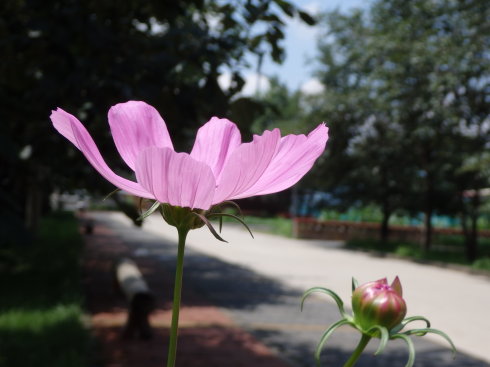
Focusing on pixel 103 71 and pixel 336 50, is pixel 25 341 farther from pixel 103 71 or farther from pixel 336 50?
pixel 336 50

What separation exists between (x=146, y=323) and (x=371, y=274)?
772cm

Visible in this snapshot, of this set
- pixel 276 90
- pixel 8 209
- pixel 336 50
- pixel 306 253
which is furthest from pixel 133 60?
pixel 276 90

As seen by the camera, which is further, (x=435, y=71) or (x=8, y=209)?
(x=435, y=71)

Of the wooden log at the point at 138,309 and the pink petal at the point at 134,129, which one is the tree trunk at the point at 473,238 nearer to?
the wooden log at the point at 138,309

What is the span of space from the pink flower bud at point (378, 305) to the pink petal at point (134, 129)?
7.4 inches

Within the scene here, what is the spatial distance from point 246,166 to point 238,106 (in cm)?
136

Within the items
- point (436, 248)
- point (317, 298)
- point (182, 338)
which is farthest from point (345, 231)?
point (182, 338)

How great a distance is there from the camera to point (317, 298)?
11062mm

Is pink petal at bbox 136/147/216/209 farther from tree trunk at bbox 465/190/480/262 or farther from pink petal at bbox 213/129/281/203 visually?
tree trunk at bbox 465/190/480/262

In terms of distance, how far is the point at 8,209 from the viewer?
76.9 inches

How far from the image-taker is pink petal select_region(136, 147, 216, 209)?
0.38m

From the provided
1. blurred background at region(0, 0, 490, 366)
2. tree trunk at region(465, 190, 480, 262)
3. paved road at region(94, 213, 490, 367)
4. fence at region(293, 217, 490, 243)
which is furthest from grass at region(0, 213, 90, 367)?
fence at region(293, 217, 490, 243)

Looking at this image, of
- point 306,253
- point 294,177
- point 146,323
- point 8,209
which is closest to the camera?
point 294,177

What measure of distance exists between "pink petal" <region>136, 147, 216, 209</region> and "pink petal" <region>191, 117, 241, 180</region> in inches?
1.8
